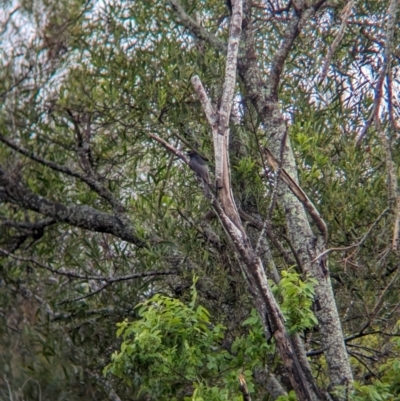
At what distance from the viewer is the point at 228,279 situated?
6.10 meters

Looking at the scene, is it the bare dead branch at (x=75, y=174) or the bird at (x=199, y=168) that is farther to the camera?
the bare dead branch at (x=75, y=174)

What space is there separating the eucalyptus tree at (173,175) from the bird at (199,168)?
0.13 meters

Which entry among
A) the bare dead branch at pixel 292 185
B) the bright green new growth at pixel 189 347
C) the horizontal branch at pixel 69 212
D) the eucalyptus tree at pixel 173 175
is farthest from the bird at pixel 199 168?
the horizontal branch at pixel 69 212

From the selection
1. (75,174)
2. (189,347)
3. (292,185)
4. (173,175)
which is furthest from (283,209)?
(75,174)

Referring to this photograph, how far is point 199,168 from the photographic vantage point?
5055 mm

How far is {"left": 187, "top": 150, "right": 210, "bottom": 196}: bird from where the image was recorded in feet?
14.8

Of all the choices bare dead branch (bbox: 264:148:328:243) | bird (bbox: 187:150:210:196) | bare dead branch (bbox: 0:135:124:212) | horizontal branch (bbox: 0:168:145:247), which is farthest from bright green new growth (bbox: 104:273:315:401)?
bare dead branch (bbox: 0:135:124:212)

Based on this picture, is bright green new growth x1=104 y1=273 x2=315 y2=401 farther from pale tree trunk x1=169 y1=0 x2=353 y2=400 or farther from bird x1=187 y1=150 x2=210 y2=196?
bird x1=187 y1=150 x2=210 y2=196

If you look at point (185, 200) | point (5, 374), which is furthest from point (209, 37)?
point (5, 374)

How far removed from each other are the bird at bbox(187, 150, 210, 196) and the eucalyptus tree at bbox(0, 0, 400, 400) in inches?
5.1

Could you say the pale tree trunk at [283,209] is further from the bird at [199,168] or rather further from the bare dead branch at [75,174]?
the bare dead branch at [75,174]

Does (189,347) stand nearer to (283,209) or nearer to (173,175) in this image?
(283,209)

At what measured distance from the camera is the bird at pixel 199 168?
178 inches

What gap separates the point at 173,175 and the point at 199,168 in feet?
A: 4.41
